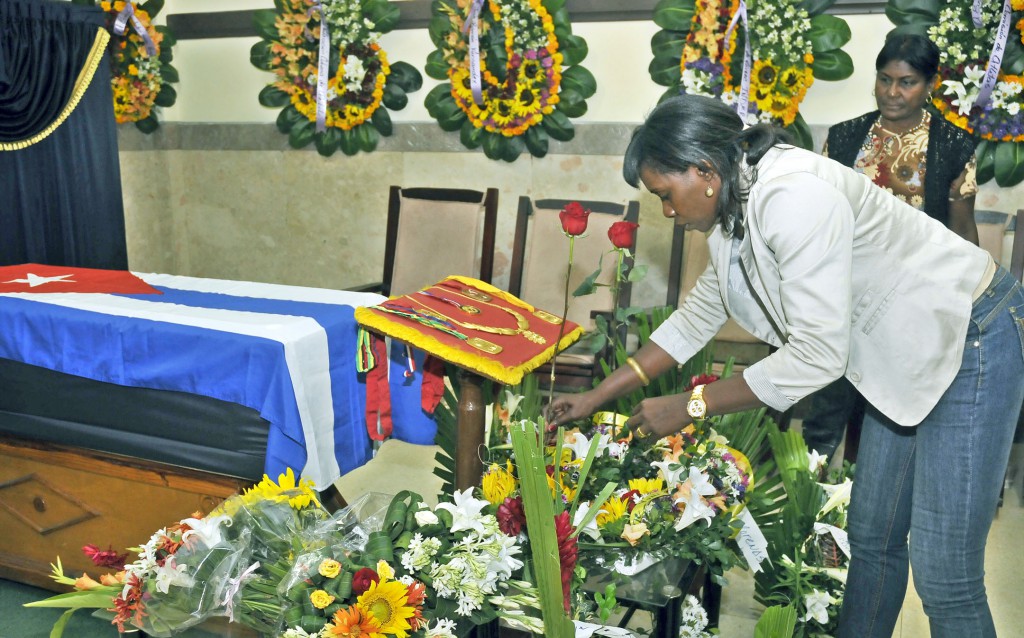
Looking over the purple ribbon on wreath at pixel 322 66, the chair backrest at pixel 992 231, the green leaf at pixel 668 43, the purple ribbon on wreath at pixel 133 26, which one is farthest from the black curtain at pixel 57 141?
the chair backrest at pixel 992 231

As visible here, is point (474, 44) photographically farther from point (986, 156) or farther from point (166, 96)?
point (986, 156)

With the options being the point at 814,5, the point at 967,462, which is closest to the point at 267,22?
the point at 814,5

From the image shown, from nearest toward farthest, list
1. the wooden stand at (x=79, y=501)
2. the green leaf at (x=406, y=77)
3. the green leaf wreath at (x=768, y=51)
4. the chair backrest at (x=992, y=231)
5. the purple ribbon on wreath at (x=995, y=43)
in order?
the wooden stand at (x=79, y=501)
the purple ribbon on wreath at (x=995, y=43)
the chair backrest at (x=992, y=231)
the green leaf wreath at (x=768, y=51)
the green leaf at (x=406, y=77)

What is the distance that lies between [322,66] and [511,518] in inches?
141

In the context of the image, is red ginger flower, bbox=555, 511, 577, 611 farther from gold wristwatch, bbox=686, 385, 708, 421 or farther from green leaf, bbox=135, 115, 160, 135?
green leaf, bbox=135, 115, 160, 135

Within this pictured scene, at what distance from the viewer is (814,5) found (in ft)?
12.4

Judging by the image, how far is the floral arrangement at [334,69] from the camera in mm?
4500

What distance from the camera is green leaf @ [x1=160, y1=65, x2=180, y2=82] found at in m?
5.07

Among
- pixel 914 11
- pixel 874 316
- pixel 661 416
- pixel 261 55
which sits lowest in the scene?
pixel 661 416

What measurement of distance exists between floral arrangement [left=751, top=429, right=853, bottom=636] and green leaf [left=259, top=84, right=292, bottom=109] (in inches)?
144

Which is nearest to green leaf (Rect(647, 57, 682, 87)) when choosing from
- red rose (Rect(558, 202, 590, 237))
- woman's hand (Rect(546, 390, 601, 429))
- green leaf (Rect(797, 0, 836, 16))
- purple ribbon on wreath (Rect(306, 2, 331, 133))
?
green leaf (Rect(797, 0, 836, 16))

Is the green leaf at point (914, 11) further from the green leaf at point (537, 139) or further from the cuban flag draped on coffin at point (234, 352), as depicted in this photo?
the cuban flag draped on coffin at point (234, 352)

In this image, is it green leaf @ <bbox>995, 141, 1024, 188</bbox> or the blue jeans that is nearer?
the blue jeans

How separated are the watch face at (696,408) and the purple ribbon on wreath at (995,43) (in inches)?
106
